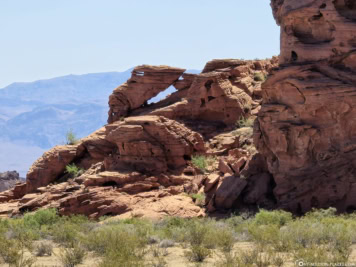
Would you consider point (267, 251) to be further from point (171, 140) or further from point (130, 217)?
point (171, 140)

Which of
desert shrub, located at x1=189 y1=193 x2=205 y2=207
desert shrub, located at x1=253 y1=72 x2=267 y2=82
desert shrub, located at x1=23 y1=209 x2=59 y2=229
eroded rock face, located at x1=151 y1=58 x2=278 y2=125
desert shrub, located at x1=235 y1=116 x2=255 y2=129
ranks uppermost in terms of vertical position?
desert shrub, located at x1=253 y1=72 x2=267 y2=82

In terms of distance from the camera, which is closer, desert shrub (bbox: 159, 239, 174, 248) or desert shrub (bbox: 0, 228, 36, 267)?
desert shrub (bbox: 0, 228, 36, 267)

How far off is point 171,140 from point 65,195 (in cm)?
555

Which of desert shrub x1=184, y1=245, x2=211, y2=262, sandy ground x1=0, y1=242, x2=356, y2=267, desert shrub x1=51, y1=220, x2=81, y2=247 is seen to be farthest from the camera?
desert shrub x1=51, y1=220, x2=81, y2=247

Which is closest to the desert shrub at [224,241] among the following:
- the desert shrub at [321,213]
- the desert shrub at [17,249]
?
the desert shrub at [17,249]

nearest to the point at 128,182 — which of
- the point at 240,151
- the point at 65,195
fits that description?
the point at 65,195

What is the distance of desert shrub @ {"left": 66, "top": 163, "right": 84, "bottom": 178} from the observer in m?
36.4

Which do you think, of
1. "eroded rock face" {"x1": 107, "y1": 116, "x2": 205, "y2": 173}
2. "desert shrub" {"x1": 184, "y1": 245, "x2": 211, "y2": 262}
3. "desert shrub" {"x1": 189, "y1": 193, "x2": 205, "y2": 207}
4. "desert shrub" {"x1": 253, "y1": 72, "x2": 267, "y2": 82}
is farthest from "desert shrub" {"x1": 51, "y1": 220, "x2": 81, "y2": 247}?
"desert shrub" {"x1": 253, "y1": 72, "x2": 267, "y2": 82}

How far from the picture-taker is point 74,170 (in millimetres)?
36688

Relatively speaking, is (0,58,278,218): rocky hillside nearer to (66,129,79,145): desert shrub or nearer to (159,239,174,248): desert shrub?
(66,129,79,145): desert shrub

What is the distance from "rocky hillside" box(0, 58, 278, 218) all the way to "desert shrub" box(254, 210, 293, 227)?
3266 millimetres

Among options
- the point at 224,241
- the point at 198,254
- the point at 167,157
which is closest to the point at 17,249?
the point at 198,254

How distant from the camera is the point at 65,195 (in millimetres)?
31781

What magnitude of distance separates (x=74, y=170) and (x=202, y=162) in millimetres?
7502
